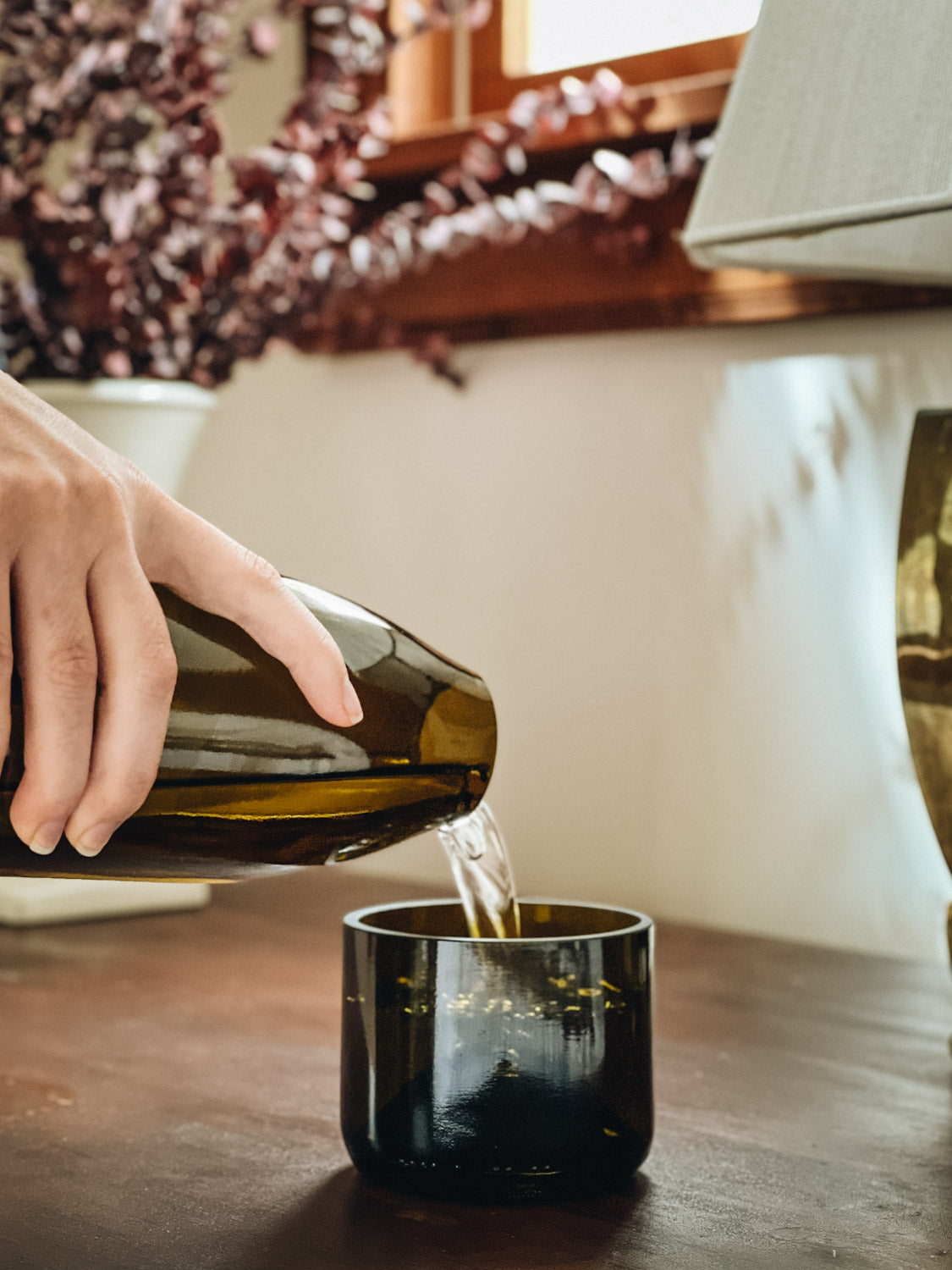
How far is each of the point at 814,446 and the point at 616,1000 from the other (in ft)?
2.00

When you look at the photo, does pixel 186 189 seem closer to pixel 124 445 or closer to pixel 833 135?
pixel 124 445

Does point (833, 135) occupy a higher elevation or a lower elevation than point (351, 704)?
higher

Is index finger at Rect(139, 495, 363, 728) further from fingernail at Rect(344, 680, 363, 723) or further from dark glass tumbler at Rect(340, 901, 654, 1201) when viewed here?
dark glass tumbler at Rect(340, 901, 654, 1201)

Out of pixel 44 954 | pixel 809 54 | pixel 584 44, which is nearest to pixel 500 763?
pixel 44 954

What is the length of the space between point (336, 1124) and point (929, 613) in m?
0.35

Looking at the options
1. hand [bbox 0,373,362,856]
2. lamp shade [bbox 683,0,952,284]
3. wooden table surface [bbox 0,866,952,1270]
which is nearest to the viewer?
hand [bbox 0,373,362,856]

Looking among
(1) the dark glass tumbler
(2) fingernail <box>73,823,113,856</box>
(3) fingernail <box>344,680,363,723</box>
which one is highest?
(3) fingernail <box>344,680,363,723</box>

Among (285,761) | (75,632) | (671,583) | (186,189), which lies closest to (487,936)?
(285,761)

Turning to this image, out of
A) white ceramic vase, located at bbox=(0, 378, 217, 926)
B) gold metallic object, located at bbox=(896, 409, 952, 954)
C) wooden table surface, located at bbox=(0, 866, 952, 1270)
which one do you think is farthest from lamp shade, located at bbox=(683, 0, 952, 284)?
white ceramic vase, located at bbox=(0, 378, 217, 926)

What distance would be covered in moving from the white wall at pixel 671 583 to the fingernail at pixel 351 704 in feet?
2.07

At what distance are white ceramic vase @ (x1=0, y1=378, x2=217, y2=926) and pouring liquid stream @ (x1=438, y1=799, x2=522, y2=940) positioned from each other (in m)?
0.55

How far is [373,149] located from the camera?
52.6 inches

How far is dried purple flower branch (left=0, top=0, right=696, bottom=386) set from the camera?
1.14 metres

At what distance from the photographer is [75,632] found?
41cm
